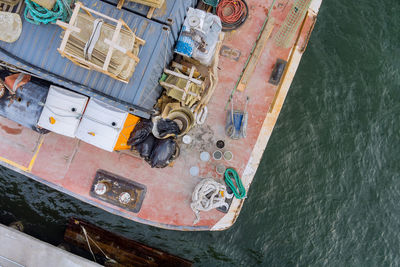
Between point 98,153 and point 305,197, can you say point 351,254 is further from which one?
point 98,153

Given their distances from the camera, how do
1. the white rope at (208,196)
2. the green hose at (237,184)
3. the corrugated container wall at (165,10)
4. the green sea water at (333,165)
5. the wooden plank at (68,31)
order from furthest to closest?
the green sea water at (333,165)
the green hose at (237,184)
the white rope at (208,196)
the corrugated container wall at (165,10)
the wooden plank at (68,31)

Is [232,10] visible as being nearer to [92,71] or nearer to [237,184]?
[92,71]

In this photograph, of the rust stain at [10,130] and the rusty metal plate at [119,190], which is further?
the rust stain at [10,130]

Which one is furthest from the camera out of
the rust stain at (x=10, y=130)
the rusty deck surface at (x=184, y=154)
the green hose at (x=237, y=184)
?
the rust stain at (x=10, y=130)

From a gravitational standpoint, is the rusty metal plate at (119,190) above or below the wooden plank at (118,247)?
above

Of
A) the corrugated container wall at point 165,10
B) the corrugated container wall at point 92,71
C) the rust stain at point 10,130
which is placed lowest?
the rust stain at point 10,130

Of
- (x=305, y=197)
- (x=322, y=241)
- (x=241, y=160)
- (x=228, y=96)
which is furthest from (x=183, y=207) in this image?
(x=322, y=241)

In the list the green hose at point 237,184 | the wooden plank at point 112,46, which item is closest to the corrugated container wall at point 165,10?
the wooden plank at point 112,46

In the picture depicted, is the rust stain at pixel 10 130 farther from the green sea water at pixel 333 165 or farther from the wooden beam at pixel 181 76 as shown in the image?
the green sea water at pixel 333 165

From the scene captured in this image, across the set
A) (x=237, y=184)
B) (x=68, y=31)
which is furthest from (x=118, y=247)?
(x=68, y=31)
